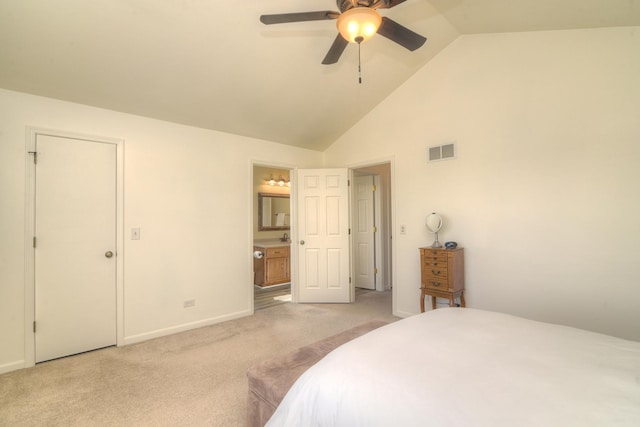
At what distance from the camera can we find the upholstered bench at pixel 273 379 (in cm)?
139

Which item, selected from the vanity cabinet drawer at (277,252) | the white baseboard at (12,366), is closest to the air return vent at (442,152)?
the vanity cabinet drawer at (277,252)

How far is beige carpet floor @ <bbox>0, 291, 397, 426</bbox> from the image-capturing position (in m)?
1.87

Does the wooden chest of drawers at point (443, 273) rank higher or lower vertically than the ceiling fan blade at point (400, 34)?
lower

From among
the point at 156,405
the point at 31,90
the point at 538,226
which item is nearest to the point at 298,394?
the point at 156,405

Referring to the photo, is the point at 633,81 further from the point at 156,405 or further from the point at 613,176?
the point at 156,405

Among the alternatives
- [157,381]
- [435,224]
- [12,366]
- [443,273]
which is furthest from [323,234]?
[12,366]

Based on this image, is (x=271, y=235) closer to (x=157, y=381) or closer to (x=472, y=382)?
(x=157, y=381)

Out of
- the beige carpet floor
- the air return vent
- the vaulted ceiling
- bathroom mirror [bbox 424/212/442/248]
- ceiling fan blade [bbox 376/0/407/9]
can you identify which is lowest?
the beige carpet floor

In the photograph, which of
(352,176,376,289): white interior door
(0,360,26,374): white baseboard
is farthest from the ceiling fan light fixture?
(0,360,26,374): white baseboard

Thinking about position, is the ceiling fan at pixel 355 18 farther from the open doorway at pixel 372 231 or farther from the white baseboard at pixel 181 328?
the open doorway at pixel 372 231

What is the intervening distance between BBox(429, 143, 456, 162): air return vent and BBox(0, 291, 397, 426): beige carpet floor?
222 centimetres

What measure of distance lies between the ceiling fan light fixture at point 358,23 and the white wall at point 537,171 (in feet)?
6.15

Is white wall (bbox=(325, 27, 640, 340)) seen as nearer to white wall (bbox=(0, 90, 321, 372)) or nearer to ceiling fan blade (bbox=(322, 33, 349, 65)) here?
ceiling fan blade (bbox=(322, 33, 349, 65))

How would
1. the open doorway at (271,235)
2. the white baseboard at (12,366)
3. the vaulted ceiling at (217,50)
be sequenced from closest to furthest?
the vaulted ceiling at (217,50) < the white baseboard at (12,366) < the open doorway at (271,235)
